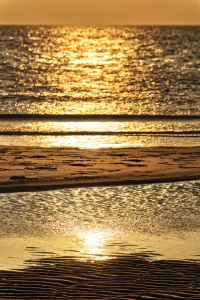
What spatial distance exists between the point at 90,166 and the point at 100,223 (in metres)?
Answer: 5.63

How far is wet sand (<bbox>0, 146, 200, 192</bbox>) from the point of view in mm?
11852

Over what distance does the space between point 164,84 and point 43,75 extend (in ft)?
39.9

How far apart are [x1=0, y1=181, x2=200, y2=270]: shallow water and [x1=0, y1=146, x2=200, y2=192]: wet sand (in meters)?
0.88

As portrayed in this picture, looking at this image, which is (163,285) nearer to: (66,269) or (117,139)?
(66,269)

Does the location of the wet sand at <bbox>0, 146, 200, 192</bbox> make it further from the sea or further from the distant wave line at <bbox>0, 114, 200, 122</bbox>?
the distant wave line at <bbox>0, 114, 200, 122</bbox>

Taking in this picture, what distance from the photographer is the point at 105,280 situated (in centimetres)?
587

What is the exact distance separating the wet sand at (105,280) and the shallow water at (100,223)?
23 cm

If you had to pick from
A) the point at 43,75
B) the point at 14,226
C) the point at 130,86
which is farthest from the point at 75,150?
the point at 43,75

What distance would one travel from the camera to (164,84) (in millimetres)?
44469

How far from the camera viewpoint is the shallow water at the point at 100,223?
271 inches

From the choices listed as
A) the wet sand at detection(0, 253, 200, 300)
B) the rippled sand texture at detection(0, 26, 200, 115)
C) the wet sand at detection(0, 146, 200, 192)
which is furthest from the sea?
the rippled sand texture at detection(0, 26, 200, 115)

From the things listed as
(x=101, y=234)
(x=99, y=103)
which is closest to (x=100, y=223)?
(x=101, y=234)

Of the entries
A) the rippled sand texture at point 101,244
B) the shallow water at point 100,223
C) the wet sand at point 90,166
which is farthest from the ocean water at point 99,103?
the rippled sand texture at point 101,244

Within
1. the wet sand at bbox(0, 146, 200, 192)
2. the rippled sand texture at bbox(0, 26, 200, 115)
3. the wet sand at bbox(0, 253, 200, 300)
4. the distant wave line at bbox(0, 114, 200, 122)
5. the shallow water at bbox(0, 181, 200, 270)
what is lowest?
the wet sand at bbox(0, 253, 200, 300)
